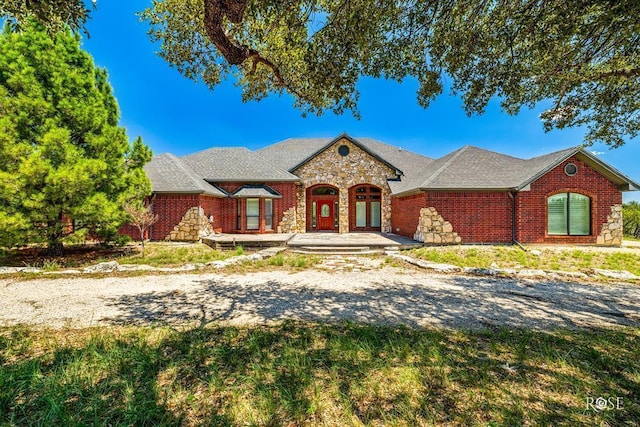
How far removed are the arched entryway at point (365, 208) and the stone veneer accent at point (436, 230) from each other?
5956 mm

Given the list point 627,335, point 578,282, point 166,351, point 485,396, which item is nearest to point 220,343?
point 166,351

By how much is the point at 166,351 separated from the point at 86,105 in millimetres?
10817

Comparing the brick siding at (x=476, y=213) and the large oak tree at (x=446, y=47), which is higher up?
the large oak tree at (x=446, y=47)

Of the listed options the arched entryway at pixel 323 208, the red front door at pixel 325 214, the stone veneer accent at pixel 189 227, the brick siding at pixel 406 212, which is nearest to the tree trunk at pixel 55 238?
the stone veneer accent at pixel 189 227

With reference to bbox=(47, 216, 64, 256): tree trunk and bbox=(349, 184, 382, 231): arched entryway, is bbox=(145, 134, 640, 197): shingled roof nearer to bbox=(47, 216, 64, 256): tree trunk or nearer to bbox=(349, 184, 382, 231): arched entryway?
bbox=(349, 184, 382, 231): arched entryway

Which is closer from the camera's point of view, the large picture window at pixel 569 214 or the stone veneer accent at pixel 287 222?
the large picture window at pixel 569 214

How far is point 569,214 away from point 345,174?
1271cm

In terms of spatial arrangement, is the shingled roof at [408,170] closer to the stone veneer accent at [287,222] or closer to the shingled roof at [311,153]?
the shingled roof at [311,153]

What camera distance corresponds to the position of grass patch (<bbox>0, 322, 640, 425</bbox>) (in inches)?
96.2

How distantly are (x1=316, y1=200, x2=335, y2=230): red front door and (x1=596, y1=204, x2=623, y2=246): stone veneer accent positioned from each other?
1473 centimetres

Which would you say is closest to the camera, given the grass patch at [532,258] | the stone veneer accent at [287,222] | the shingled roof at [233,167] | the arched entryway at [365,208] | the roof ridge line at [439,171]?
the grass patch at [532,258]

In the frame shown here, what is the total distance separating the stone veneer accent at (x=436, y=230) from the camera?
13.5 metres

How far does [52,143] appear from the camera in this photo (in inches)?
340

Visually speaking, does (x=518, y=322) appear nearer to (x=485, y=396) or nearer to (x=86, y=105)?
(x=485, y=396)
